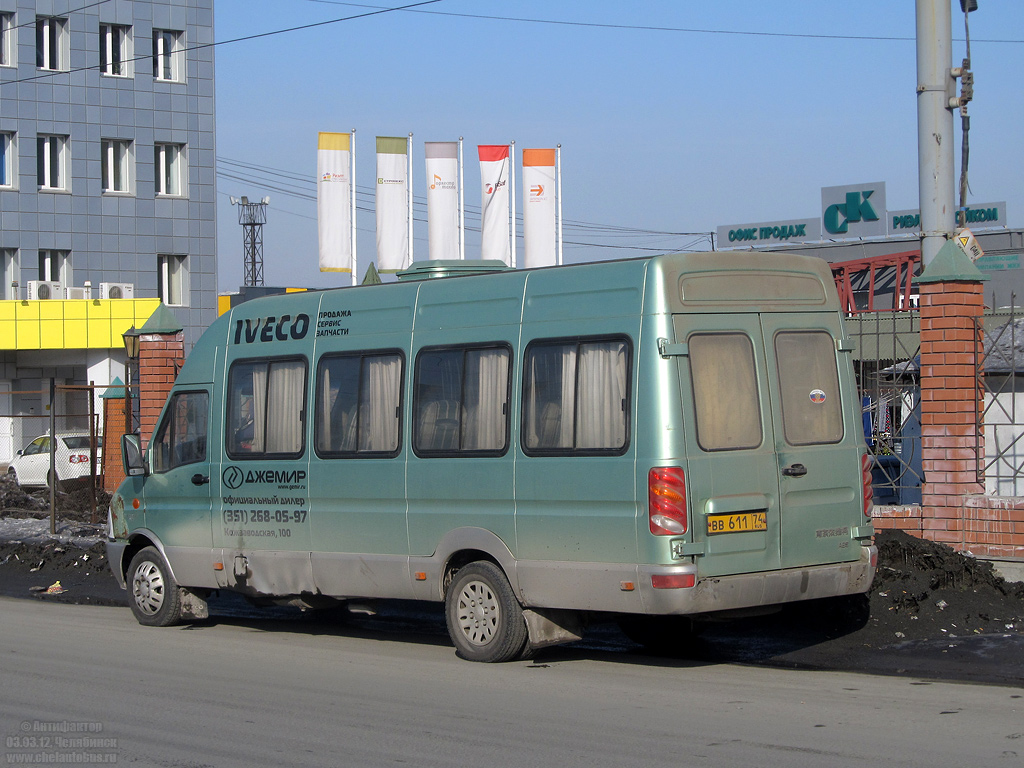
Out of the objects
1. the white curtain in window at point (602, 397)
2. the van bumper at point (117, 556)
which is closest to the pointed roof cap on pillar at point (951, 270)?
the white curtain in window at point (602, 397)

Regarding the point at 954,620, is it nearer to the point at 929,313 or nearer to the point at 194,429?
the point at 929,313

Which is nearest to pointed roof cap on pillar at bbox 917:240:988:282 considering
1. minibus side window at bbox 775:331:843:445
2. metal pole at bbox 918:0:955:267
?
metal pole at bbox 918:0:955:267

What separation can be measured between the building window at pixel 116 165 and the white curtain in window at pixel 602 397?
37.1 m

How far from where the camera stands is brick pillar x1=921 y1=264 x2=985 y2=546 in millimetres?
10430

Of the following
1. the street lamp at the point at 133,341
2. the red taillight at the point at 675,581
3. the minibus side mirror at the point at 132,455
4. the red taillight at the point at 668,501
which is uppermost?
the street lamp at the point at 133,341

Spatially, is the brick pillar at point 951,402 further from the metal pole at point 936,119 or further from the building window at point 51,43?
the building window at point 51,43

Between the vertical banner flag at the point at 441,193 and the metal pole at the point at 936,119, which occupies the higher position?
the vertical banner flag at the point at 441,193

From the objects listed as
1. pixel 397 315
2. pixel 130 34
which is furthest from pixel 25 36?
pixel 397 315

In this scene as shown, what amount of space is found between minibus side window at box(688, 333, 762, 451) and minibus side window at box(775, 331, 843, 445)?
28 cm

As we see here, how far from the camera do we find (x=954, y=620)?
364 inches

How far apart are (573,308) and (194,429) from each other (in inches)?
167

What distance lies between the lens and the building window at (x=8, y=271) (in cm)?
4028

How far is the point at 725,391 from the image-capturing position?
7.86 metres

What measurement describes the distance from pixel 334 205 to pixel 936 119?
17.3m
